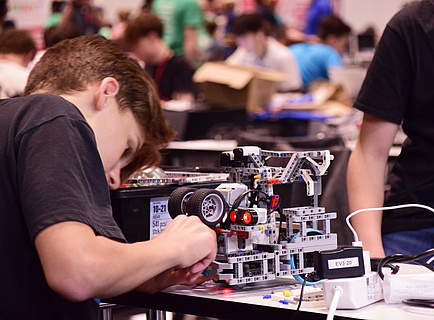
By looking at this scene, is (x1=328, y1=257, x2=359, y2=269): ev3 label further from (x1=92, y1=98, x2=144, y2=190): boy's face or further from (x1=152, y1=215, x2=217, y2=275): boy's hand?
(x1=92, y1=98, x2=144, y2=190): boy's face

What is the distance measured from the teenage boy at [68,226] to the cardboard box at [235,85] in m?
4.12

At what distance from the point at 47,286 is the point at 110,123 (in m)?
0.35

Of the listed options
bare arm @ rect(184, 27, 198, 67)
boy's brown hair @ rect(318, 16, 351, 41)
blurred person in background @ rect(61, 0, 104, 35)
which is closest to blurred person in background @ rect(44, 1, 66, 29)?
blurred person in background @ rect(61, 0, 104, 35)

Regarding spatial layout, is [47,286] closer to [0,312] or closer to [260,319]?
[0,312]

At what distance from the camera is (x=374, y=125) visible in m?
1.86

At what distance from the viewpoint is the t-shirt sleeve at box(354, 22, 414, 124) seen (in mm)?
1820

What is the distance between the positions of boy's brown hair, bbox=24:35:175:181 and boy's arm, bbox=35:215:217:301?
0.98 feet

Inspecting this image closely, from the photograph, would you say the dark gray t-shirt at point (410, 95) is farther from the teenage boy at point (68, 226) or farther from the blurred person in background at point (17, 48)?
the blurred person in background at point (17, 48)

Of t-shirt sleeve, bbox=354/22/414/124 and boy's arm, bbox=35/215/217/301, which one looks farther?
t-shirt sleeve, bbox=354/22/414/124

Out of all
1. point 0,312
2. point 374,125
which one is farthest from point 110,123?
point 374,125

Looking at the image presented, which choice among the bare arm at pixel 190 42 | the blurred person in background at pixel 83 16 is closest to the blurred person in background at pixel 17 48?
the bare arm at pixel 190 42

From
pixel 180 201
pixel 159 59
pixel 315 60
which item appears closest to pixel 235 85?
pixel 159 59

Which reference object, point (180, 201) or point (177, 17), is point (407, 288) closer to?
point (180, 201)

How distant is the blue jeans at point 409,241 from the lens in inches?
70.2
